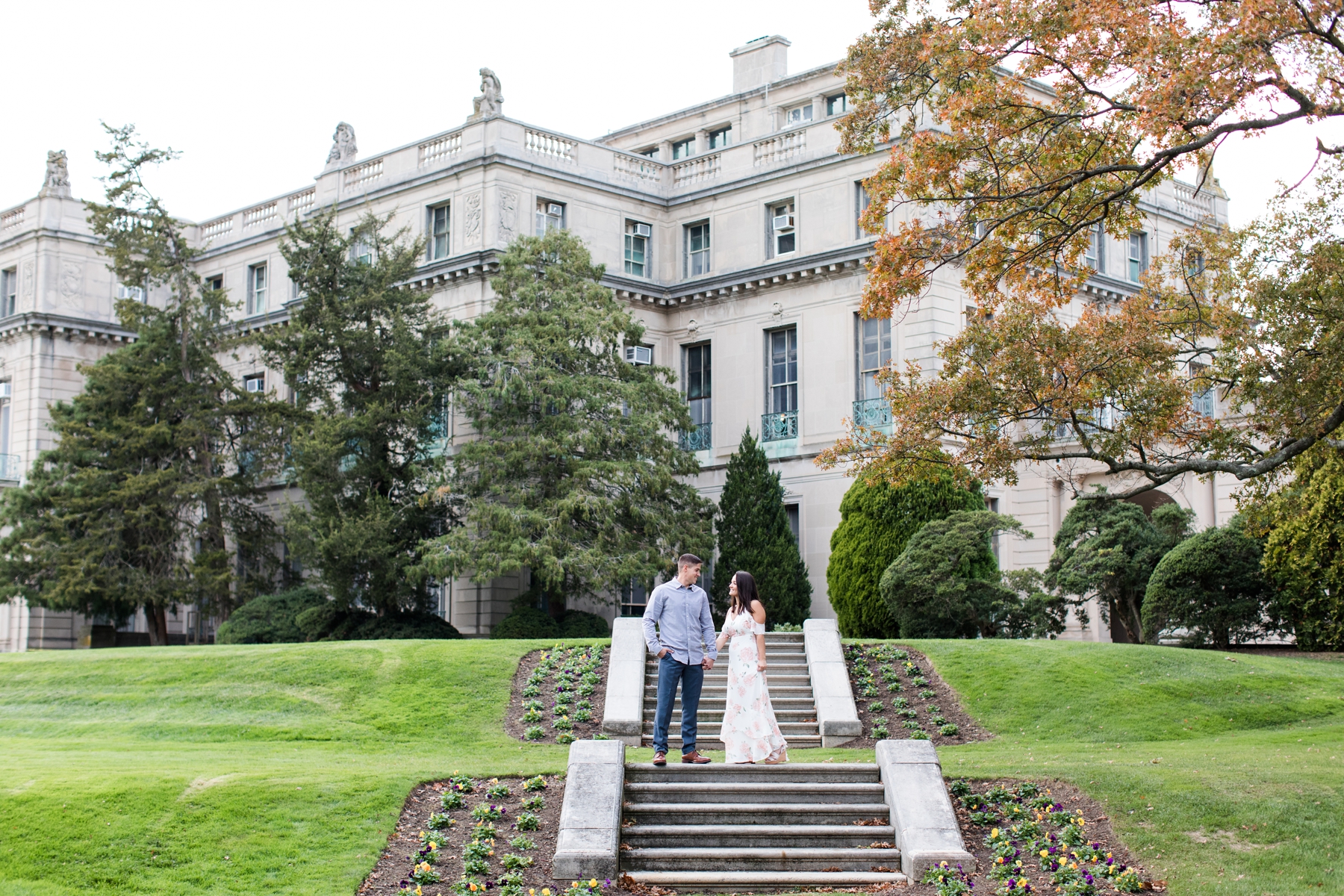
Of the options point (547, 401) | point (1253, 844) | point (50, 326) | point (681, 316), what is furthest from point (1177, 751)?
point (50, 326)

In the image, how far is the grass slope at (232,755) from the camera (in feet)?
39.2

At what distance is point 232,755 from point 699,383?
22.2m

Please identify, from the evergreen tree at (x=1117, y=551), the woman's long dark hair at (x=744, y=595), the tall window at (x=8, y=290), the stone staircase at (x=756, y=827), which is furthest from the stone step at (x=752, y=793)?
the tall window at (x=8, y=290)

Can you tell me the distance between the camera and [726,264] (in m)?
37.2

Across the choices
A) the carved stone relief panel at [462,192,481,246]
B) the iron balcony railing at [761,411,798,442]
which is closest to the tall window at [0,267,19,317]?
the carved stone relief panel at [462,192,481,246]

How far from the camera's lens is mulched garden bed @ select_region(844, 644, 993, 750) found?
18922 mm

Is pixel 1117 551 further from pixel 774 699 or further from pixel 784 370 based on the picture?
pixel 784 370

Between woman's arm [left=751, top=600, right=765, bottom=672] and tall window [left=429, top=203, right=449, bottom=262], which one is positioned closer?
woman's arm [left=751, top=600, right=765, bottom=672]

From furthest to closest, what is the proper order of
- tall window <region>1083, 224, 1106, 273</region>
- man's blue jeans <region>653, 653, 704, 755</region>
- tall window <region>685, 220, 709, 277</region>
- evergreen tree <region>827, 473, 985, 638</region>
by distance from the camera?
1. tall window <region>685, 220, 709, 277</region>
2. tall window <region>1083, 224, 1106, 273</region>
3. evergreen tree <region>827, 473, 985, 638</region>
4. man's blue jeans <region>653, 653, 704, 755</region>

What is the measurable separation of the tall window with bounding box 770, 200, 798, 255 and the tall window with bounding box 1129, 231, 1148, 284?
962 centimetres

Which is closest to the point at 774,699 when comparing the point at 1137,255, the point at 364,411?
the point at 364,411

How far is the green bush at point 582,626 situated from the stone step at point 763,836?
59.9ft

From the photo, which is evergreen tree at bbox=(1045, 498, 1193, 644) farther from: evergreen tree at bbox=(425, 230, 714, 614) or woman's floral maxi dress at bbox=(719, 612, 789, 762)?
woman's floral maxi dress at bbox=(719, 612, 789, 762)

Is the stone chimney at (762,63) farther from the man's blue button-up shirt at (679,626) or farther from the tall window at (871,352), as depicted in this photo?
the man's blue button-up shirt at (679,626)
